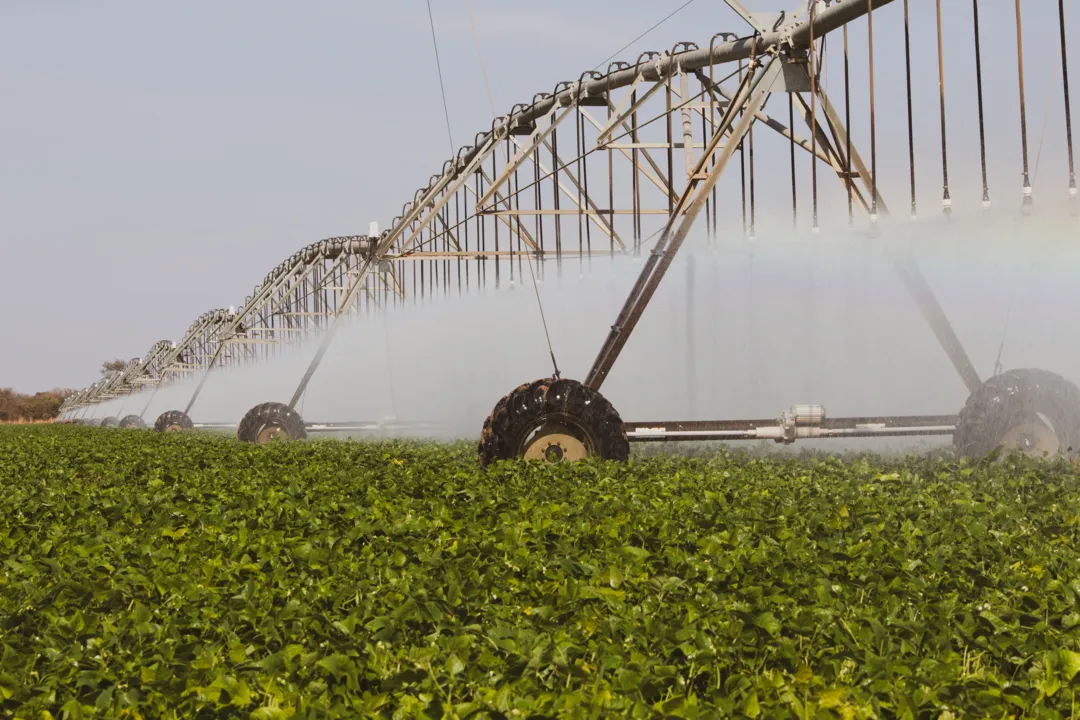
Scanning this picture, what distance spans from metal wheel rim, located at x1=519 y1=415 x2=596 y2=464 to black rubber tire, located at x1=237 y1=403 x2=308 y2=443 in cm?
1461

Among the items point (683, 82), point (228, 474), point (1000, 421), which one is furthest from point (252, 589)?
point (683, 82)

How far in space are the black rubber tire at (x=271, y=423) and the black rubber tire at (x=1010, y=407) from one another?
16923 millimetres

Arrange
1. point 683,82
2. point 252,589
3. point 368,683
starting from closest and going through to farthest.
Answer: point 368,683
point 252,589
point 683,82

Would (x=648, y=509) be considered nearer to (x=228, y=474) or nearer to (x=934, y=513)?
(x=934, y=513)

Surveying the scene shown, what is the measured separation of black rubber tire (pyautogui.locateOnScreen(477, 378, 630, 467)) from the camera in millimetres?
13836

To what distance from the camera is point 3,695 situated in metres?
4.97

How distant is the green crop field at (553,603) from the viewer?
473 centimetres

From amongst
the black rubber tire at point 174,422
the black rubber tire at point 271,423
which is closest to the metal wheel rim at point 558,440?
the black rubber tire at point 271,423

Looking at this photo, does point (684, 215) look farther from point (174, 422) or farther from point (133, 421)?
point (133, 421)

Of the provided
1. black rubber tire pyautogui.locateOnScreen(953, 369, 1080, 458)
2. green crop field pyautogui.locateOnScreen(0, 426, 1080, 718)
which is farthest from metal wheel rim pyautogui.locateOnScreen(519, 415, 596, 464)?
black rubber tire pyautogui.locateOnScreen(953, 369, 1080, 458)

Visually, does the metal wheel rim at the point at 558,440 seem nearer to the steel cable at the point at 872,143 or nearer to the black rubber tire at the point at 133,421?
the steel cable at the point at 872,143

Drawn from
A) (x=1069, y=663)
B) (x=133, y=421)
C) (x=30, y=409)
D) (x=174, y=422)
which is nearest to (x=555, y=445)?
(x=1069, y=663)

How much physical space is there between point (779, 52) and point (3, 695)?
12964 millimetres

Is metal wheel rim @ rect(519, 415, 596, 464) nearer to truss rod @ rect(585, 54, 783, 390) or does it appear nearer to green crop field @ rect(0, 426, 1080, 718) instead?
truss rod @ rect(585, 54, 783, 390)
